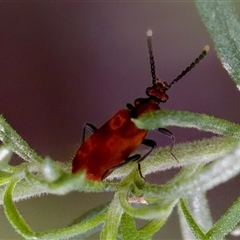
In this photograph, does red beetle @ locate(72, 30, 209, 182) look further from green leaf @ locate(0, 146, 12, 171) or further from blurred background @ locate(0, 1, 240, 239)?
blurred background @ locate(0, 1, 240, 239)

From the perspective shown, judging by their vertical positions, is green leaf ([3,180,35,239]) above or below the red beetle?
below

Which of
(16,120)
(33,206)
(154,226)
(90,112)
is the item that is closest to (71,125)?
(90,112)

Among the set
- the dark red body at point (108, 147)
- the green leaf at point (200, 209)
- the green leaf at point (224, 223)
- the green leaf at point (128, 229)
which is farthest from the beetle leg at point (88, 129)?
the green leaf at point (224, 223)

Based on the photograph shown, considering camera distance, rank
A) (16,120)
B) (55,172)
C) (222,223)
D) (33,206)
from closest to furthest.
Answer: (55,172)
(222,223)
(33,206)
(16,120)

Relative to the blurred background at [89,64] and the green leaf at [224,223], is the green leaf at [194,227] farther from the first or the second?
the blurred background at [89,64]

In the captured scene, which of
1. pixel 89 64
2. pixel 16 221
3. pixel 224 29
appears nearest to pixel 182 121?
pixel 224 29

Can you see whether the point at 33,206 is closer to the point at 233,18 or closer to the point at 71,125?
the point at 71,125

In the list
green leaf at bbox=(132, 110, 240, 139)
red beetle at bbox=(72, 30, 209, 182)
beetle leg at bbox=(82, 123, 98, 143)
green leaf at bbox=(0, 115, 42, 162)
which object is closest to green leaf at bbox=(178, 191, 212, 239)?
→ red beetle at bbox=(72, 30, 209, 182)
